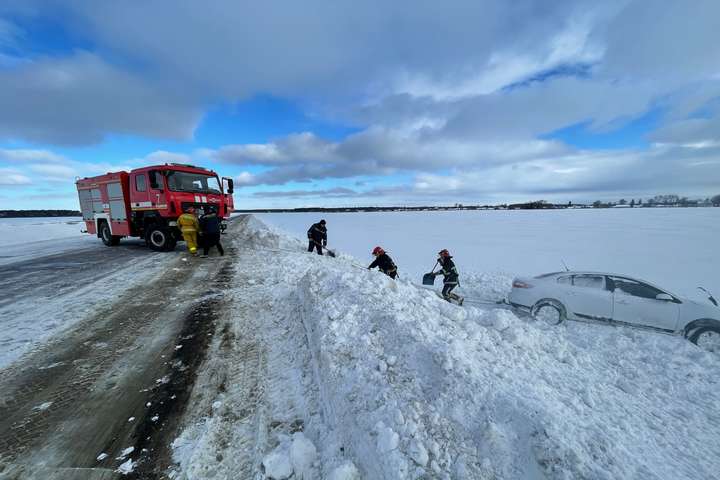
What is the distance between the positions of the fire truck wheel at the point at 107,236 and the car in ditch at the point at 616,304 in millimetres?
15358

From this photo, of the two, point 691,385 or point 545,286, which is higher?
point 545,286

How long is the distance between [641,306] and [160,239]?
45.8 ft

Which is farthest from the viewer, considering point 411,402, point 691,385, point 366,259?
point 366,259

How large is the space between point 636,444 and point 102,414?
488cm

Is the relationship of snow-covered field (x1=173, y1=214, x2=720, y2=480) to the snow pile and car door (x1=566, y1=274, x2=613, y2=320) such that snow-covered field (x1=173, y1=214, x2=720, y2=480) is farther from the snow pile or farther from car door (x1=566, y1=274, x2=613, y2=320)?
car door (x1=566, y1=274, x2=613, y2=320)

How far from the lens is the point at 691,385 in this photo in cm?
378

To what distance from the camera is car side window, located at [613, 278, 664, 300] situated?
572 cm

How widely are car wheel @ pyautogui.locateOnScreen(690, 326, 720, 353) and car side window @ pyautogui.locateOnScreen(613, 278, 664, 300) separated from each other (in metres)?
0.84

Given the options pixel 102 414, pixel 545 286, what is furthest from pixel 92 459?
pixel 545 286

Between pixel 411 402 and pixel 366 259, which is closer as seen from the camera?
pixel 411 402

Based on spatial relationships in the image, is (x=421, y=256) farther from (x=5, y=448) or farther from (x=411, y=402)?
(x=5, y=448)

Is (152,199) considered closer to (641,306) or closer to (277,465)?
(277,465)

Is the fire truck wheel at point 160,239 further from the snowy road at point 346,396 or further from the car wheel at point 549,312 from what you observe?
the car wheel at point 549,312

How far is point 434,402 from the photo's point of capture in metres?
2.60
